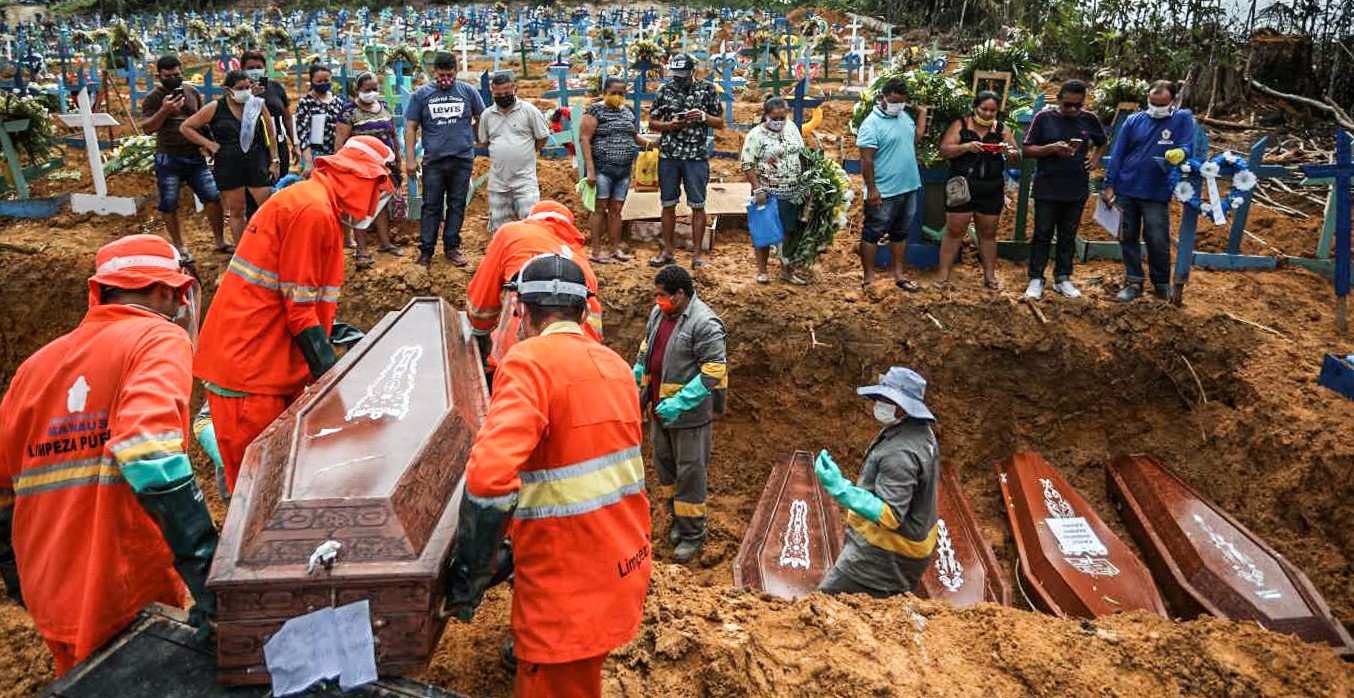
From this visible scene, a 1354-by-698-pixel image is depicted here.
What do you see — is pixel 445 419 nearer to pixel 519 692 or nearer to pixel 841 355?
pixel 519 692

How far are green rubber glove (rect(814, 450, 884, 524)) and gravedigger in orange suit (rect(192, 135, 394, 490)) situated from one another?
2.22 meters

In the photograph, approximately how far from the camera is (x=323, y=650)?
221cm

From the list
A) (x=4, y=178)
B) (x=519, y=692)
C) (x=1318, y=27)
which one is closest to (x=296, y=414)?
(x=519, y=692)

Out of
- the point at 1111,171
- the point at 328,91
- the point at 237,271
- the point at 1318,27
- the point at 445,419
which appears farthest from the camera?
the point at 1318,27

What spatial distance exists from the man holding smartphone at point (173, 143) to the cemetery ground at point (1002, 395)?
62 centimetres

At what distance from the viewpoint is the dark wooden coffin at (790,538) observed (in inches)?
195

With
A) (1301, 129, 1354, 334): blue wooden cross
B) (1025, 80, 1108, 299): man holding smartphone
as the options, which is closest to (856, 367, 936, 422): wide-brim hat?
(1025, 80, 1108, 299): man holding smartphone

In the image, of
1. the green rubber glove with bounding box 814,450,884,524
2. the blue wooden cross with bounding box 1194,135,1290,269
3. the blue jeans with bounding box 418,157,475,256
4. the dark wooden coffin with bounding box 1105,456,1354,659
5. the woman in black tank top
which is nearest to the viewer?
the green rubber glove with bounding box 814,450,884,524

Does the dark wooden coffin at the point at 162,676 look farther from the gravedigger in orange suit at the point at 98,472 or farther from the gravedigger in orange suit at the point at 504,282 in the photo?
the gravedigger in orange suit at the point at 504,282

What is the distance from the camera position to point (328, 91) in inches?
288

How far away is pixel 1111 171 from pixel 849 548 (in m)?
4.19

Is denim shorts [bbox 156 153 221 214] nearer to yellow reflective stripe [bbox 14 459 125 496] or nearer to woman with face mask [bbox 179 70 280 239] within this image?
woman with face mask [bbox 179 70 280 239]

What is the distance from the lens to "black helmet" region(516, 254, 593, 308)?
2471mm

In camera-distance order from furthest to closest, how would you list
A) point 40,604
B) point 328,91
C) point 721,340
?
point 328,91
point 721,340
point 40,604
